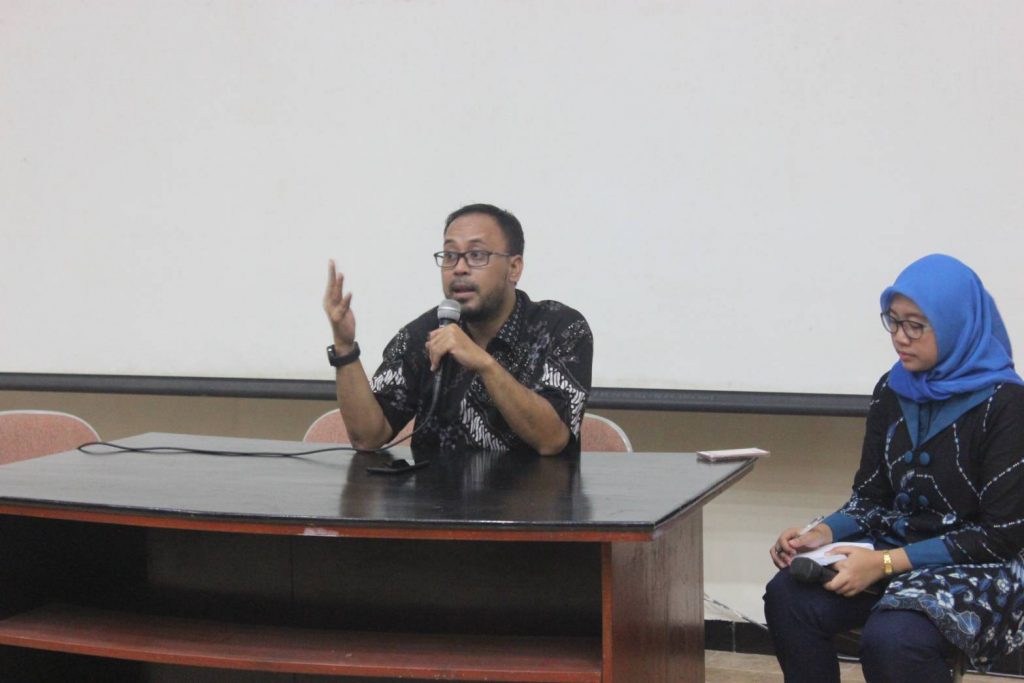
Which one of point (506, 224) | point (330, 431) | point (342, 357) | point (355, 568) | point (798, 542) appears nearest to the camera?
point (355, 568)

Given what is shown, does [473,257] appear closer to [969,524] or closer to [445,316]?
[445,316]

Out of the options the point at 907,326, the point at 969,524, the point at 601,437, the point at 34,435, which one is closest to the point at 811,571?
the point at 969,524

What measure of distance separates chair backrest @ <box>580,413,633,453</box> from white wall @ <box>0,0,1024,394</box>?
62 cm

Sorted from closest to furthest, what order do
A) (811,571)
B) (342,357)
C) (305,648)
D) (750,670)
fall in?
(305,648), (811,571), (342,357), (750,670)

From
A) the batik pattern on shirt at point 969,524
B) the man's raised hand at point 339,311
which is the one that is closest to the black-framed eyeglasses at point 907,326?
the batik pattern on shirt at point 969,524

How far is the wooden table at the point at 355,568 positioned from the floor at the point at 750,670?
3.36ft

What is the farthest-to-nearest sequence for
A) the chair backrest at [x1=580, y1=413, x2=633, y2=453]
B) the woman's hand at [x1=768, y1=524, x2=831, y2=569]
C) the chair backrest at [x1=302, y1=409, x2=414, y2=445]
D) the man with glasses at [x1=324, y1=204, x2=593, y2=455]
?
the chair backrest at [x1=302, y1=409, x2=414, y2=445] → the chair backrest at [x1=580, y1=413, x2=633, y2=453] → the man with glasses at [x1=324, y1=204, x2=593, y2=455] → the woman's hand at [x1=768, y1=524, x2=831, y2=569]

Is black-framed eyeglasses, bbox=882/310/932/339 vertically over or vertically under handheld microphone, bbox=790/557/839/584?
over

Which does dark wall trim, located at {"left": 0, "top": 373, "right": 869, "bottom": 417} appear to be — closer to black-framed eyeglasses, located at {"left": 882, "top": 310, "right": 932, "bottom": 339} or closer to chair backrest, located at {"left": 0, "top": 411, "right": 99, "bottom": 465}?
chair backrest, located at {"left": 0, "top": 411, "right": 99, "bottom": 465}

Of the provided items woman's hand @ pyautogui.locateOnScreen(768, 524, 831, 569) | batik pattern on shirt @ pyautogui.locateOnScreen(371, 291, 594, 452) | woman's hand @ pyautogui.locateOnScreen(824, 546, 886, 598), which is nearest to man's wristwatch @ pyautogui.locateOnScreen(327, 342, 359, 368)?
batik pattern on shirt @ pyautogui.locateOnScreen(371, 291, 594, 452)

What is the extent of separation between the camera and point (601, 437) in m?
2.74

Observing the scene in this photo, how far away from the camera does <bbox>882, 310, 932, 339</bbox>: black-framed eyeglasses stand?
2.24 metres

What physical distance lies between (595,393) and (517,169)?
0.70 metres

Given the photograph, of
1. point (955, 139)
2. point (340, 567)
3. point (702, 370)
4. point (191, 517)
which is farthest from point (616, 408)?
point (191, 517)
